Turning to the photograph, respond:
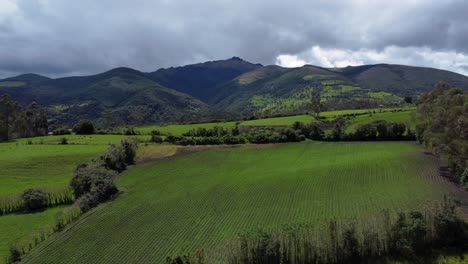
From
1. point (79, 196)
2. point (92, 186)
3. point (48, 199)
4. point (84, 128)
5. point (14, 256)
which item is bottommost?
point (14, 256)

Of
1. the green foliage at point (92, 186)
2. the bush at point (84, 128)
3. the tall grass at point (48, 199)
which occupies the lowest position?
the tall grass at point (48, 199)

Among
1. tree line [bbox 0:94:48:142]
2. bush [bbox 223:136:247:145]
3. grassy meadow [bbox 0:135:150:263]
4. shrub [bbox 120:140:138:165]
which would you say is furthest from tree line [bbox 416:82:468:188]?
tree line [bbox 0:94:48:142]

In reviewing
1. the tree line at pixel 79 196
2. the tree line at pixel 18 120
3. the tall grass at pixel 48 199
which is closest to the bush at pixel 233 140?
the tree line at pixel 79 196

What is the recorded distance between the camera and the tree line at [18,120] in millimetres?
137375

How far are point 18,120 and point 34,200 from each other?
10484 centimetres

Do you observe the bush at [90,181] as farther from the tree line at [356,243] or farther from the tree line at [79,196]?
the tree line at [356,243]

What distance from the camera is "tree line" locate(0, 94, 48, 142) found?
13738cm

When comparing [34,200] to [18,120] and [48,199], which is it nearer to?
[48,199]

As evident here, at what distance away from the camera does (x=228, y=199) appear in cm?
5803

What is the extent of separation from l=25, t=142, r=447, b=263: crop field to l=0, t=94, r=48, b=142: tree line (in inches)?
3480

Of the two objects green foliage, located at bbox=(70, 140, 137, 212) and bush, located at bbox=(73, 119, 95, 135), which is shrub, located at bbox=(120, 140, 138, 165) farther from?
bush, located at bbox=(73, 119, 95, 135)

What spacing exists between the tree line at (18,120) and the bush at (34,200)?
3673 inches

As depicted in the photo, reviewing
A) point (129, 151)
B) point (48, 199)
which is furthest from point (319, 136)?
point (48, 199)

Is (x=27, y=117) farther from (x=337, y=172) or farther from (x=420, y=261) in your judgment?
(x=420, y=261)
